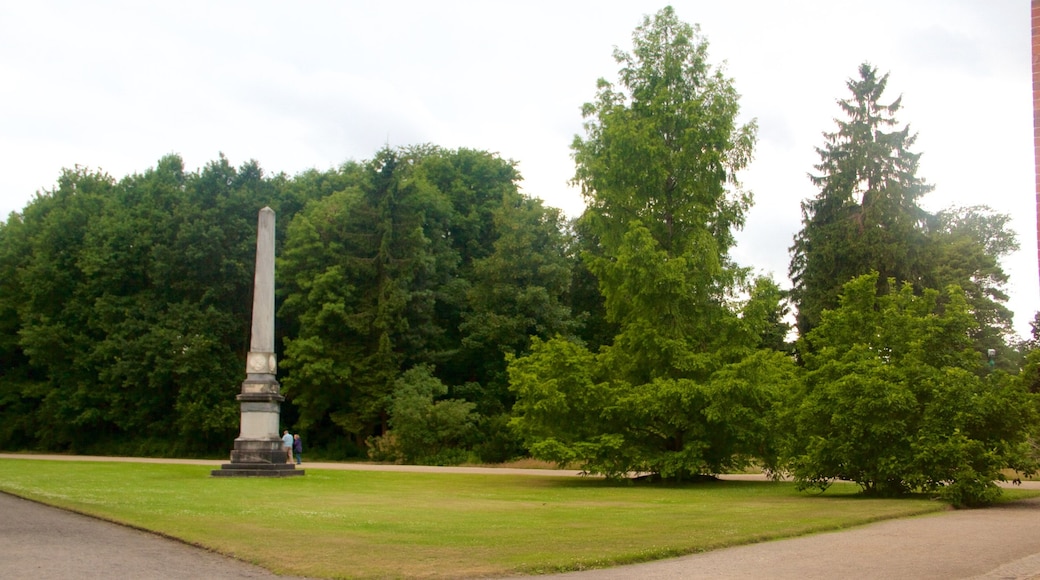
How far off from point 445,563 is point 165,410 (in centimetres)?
5034

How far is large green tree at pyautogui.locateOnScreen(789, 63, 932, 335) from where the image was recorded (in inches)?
2016

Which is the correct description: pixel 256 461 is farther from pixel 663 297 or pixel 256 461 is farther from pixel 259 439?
pixel 663 297

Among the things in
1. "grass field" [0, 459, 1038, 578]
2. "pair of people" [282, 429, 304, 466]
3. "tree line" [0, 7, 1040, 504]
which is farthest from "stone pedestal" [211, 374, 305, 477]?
"tree line" [0, 7, 1040, 504]

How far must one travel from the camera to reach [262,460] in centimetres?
3216

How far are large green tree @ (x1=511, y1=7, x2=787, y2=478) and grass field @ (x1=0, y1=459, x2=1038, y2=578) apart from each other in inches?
59.7

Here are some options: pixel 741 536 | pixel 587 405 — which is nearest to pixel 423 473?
pixel 587 405

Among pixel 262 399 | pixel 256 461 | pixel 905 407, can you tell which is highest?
pixel 262 399

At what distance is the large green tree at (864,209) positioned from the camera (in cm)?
5122

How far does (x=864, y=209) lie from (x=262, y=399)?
3496 cm

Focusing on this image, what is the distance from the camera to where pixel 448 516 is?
18.1 metres

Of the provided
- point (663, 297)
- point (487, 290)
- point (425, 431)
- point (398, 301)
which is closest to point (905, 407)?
point (663, 297)

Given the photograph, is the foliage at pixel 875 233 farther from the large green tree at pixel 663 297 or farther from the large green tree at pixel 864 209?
the large green tree at pixel 663 297

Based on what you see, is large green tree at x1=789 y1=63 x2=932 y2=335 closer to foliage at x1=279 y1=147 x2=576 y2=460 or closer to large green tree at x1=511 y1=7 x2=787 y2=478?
foliage at x1=279 y1=147 x2=576 y2=460

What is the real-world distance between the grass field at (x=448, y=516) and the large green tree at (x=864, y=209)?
2450 centimetres
